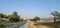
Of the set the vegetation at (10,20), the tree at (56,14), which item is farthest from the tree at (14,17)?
the tree at (56,14)

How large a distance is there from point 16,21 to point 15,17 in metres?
0.07

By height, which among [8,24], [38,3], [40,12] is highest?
[38,3]

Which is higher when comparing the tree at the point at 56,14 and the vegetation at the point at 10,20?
the tree at the point at 56,14

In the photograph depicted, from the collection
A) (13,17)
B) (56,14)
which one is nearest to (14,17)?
(13,17)

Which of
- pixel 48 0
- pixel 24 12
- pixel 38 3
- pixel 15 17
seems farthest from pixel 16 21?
pixel 48 0

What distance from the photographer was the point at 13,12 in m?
2.12

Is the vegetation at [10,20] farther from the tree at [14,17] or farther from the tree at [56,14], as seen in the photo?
the tree at [56,14]

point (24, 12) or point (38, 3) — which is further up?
point (38, 3)

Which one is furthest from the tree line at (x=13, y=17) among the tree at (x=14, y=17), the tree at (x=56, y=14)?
the tree at (x=56, y=14)

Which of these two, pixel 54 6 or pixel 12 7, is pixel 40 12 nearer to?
pixel 54 6

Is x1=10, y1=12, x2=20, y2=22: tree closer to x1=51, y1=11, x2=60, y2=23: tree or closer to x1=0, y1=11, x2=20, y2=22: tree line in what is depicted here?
x1=0, y1=11, x2=20, y2=22: tree line

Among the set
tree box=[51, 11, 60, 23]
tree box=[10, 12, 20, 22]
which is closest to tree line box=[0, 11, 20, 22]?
tree box=[10, 12, 20, 22]

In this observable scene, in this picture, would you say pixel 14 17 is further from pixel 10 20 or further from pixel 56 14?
pixel 56 14

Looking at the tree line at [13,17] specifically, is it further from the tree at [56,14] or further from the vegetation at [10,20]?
the tree at [56,14]
